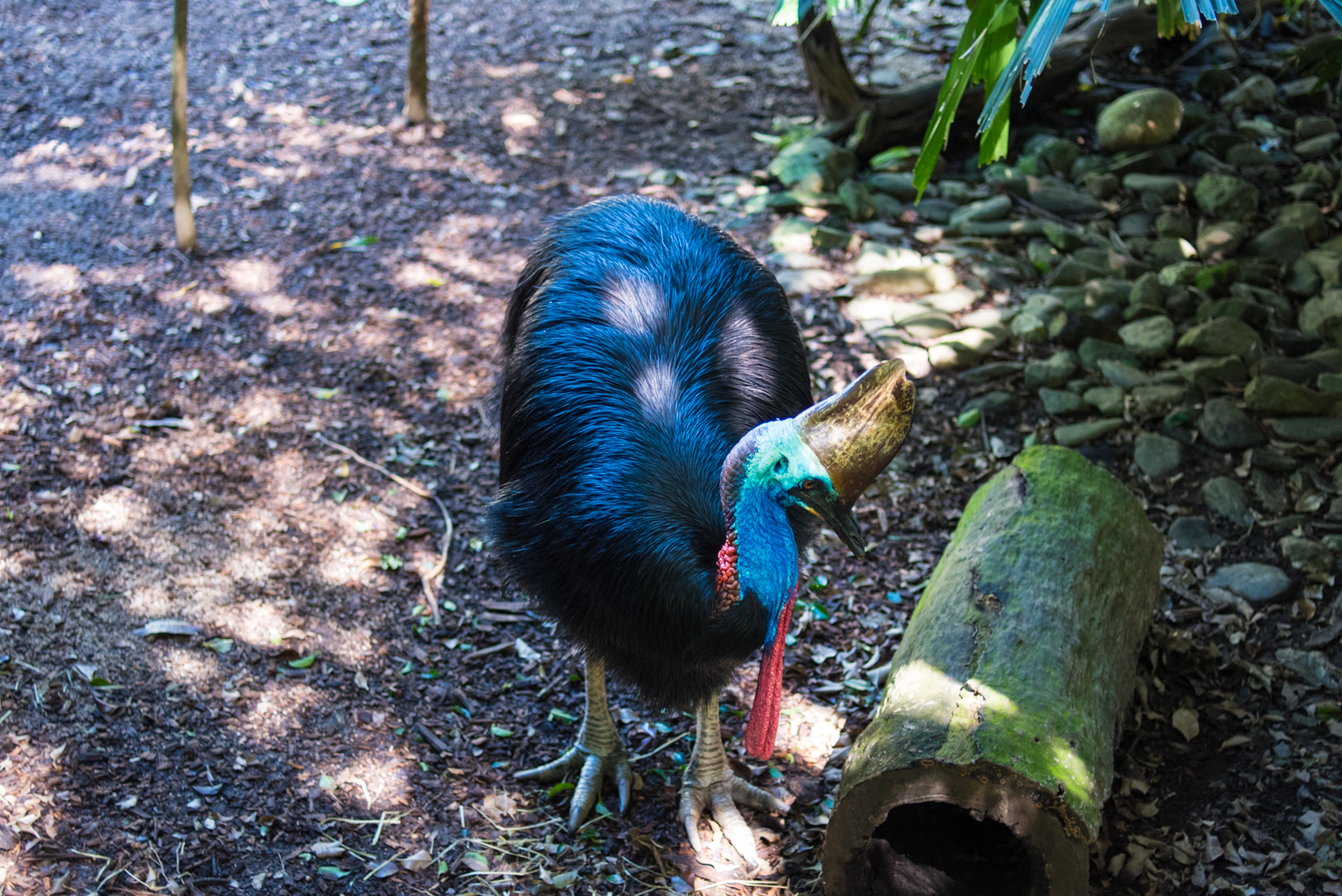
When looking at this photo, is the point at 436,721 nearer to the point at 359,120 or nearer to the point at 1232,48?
the point at 359,120

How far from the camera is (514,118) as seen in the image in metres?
6.98

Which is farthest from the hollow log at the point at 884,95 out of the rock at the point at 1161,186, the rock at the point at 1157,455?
the rock at the point at 1157,455

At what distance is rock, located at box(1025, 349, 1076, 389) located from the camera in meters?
4.88

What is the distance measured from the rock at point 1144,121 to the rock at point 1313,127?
0.71 m

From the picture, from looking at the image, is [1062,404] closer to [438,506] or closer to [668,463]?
[668,463]

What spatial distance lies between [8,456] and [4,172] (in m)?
2.55

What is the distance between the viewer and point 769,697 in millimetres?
2629

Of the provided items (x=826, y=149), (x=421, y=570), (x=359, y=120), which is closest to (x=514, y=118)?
(x=359, y=120)

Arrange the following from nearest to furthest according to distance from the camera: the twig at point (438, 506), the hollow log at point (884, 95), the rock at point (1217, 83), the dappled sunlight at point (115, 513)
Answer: the dappled sunlight at point (115, 513) < the twig at point (438, 506) < the hollow log at point (884, 95) < the rock at point (1217, 83)

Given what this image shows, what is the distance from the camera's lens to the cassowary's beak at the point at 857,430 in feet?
7.36

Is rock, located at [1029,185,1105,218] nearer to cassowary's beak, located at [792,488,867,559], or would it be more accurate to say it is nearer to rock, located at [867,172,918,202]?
rock, located at [867,172,918,202]

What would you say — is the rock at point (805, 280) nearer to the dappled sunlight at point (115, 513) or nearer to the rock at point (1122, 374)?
the rock at point (1122, 374)

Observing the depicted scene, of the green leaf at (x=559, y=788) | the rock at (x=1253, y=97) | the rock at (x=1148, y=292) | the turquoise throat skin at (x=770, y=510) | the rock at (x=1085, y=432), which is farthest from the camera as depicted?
the rock at (x=1253, y=97)

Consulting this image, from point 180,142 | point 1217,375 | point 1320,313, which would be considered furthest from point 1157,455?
point 180,142
